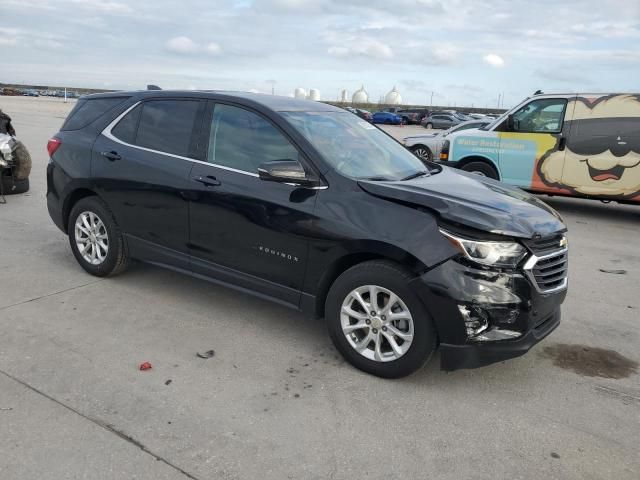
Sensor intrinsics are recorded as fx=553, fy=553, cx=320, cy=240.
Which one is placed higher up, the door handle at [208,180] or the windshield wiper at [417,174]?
the windshield wiper at [417,174]

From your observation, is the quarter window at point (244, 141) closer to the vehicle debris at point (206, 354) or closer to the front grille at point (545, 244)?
the vehicle debris at point (206, 354)

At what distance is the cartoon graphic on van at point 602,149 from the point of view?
28.9 ft

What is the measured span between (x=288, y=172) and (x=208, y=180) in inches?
32.9

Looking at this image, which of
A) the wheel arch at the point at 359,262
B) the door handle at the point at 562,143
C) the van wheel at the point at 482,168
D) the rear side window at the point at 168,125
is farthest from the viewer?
the van wheel at the point at 482,168

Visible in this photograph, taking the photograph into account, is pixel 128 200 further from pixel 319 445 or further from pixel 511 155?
pixel 511 155

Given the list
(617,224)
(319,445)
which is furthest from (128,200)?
(617,224)

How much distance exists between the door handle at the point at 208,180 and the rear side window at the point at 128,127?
38.5 inches

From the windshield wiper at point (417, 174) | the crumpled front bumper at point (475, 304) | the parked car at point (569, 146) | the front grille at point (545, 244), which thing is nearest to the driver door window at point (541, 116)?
the parked car at point (569, 146)

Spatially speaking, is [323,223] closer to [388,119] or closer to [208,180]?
[208,180]

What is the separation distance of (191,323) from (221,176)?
3.92ft

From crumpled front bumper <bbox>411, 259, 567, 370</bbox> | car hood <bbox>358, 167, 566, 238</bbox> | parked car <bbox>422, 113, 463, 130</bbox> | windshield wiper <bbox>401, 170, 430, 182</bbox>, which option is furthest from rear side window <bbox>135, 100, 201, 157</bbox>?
parked car <bbox>422, 113, 463, 130</bbox>

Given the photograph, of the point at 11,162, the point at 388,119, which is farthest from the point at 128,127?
the point at 388,119

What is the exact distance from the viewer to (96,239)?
203 inches

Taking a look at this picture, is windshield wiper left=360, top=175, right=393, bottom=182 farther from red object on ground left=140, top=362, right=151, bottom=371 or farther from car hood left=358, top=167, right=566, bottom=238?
red object on ground left=140, top=362, right=151, bottom=371
